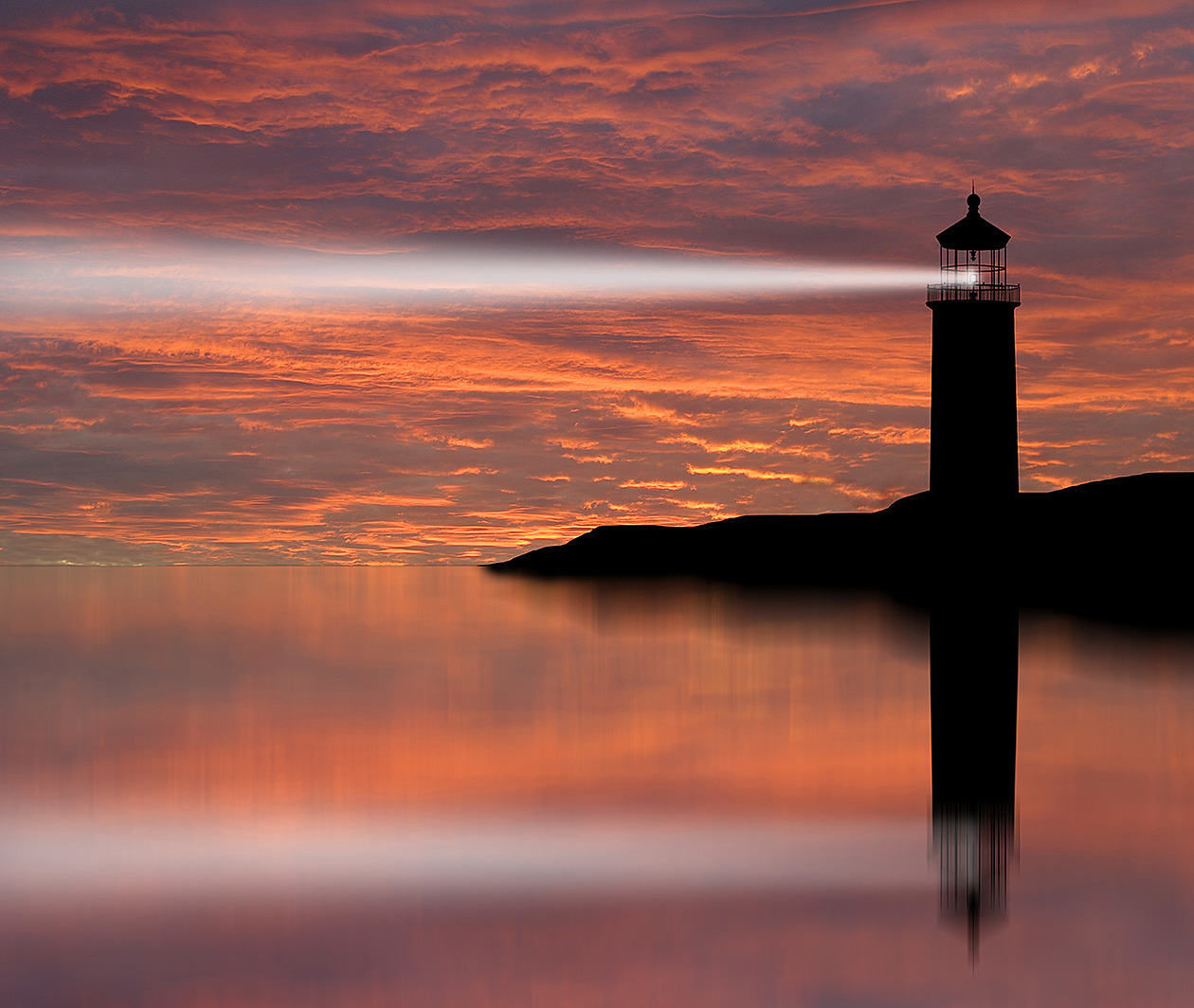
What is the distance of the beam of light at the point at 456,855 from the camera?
1557 cm

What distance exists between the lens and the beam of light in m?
15.6

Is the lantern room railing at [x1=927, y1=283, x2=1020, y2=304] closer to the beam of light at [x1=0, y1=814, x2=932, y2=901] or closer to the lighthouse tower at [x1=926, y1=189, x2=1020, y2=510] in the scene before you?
the lighthouse tower at [x1=926, y1=189, x2=1020, y2=510]

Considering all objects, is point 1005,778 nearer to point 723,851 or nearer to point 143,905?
point 723,851

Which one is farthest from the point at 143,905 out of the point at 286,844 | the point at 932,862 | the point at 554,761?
the point at 554,761

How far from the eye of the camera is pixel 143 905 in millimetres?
14742

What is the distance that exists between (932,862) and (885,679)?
19424mm

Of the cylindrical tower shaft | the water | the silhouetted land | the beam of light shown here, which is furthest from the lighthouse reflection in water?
the cylindrical tower shaft

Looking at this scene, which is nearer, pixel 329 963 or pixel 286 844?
pixel 329 963

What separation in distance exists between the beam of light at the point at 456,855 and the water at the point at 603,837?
0.22 ft

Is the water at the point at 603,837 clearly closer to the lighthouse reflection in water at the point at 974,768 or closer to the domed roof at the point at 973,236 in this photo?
the lighthouse reflection in water at the point at 974,768

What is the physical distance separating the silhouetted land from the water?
599cm

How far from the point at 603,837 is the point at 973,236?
25.3 meters

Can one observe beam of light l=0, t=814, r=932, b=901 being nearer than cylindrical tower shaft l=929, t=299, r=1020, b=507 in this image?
Yes

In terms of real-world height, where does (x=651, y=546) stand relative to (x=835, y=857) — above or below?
above
